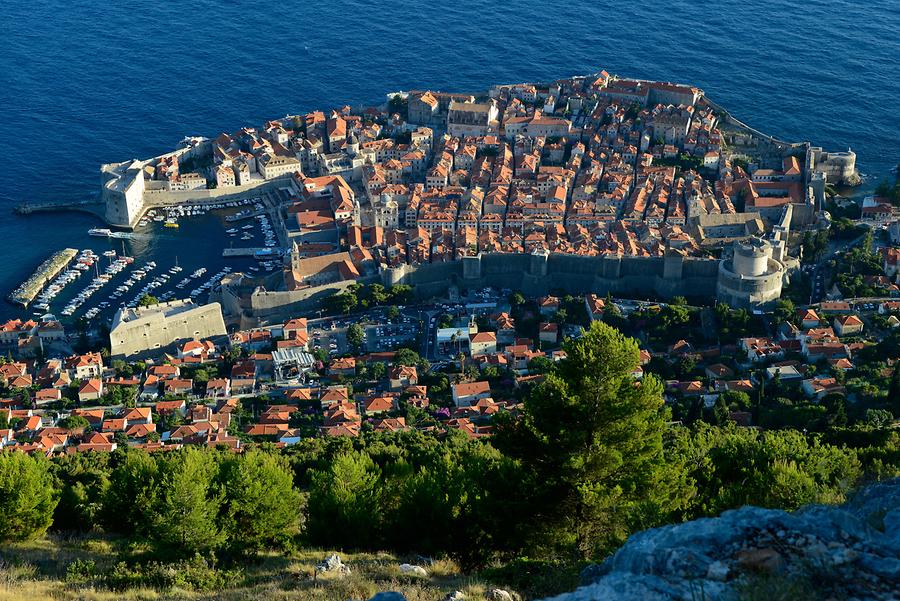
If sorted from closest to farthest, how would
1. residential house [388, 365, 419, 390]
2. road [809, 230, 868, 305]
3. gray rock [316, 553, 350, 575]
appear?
gray rock [316, 553, 350, 575] → residential house [388, 365, 419, 390] → road [809, 230, 868, 305]

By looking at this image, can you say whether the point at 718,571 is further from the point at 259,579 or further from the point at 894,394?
the point at 894,394

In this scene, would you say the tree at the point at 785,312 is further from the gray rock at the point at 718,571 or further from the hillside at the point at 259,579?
the gray rock at the point at 718,571

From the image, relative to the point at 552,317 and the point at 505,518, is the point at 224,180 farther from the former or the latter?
the point at 505,518

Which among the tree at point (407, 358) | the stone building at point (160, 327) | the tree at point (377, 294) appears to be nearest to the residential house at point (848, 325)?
the tree at point (407, 358)

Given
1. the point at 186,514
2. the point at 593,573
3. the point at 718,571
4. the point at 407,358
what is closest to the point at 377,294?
the point at 407,358

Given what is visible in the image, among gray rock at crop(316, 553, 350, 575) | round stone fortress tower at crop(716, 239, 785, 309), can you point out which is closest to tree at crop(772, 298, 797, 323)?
round stone fortress tower at crop(716, 239, 785, 309)

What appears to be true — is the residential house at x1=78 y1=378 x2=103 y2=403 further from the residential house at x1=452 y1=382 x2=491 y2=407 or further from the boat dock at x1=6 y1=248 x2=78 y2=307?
the residential house at x1=452 y1=382 x2=491 y2=407
